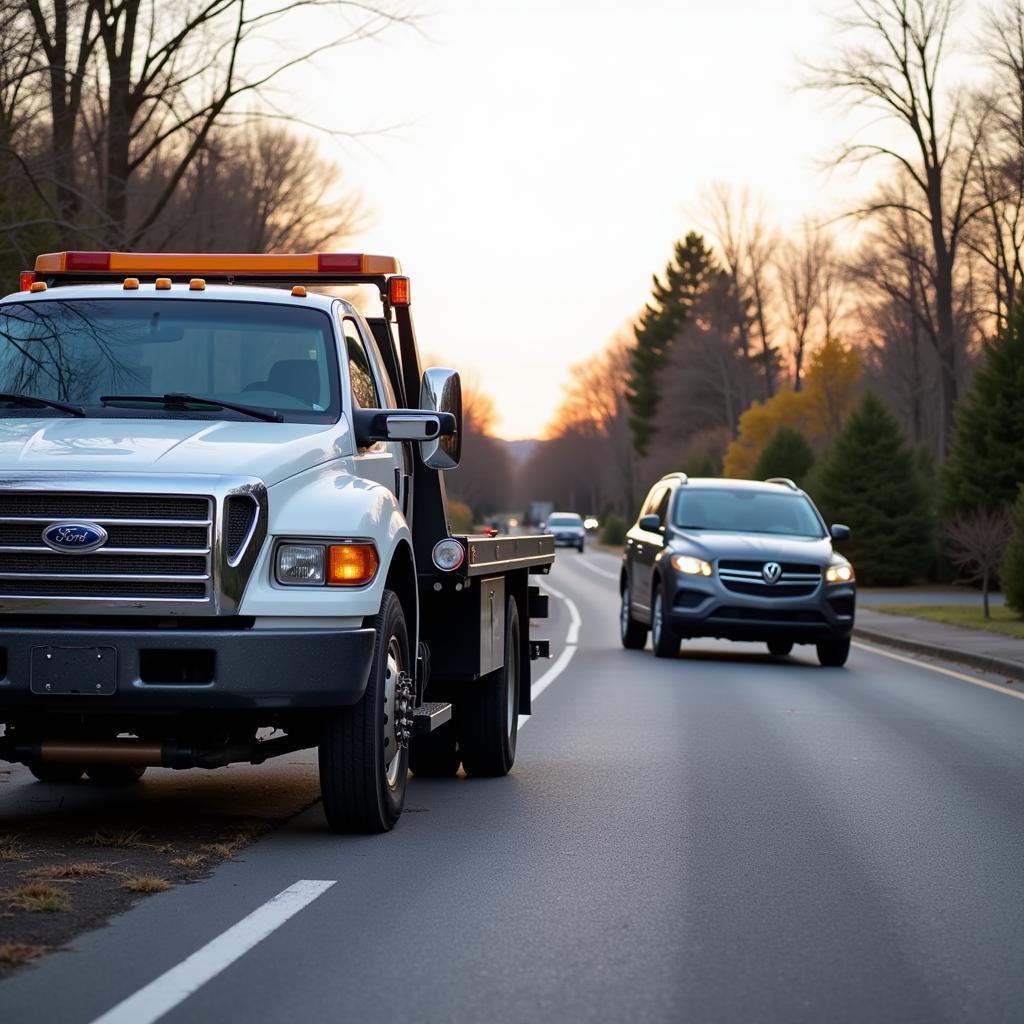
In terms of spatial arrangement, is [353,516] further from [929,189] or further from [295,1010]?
[929,189]

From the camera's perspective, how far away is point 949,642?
23.2m

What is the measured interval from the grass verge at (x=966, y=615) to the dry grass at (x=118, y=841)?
17.7 meters

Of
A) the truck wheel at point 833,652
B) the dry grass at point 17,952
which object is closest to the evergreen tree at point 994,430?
the truck wheel at point 833,652

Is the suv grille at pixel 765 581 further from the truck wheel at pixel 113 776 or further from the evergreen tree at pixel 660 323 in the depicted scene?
the evergreen tree at pixel 660 323

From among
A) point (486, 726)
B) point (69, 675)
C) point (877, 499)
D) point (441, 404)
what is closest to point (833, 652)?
point (486, 726)

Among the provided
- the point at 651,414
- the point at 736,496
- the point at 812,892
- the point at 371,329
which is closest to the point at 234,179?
the point at 736,496

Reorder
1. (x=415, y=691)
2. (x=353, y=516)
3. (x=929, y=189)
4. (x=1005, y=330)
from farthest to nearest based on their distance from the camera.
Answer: (x=929, y=189) → (x=1005, y=330) → (x=415, y=691) → (x=353, y=516)

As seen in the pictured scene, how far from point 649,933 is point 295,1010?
152cm

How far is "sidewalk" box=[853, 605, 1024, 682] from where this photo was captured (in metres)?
19.9

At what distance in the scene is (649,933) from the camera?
611cm

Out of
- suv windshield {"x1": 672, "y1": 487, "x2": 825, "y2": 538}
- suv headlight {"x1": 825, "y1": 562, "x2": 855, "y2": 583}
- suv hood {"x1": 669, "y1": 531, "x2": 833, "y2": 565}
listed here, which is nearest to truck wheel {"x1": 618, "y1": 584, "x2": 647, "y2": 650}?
suv windshield {"x1": 672, "y1": 487, "x2": 825, "y2": 538}

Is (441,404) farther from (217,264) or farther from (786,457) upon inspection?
(786,457)

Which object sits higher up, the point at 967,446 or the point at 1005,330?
the point at 1005,330

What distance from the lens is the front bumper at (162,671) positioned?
7.10m
